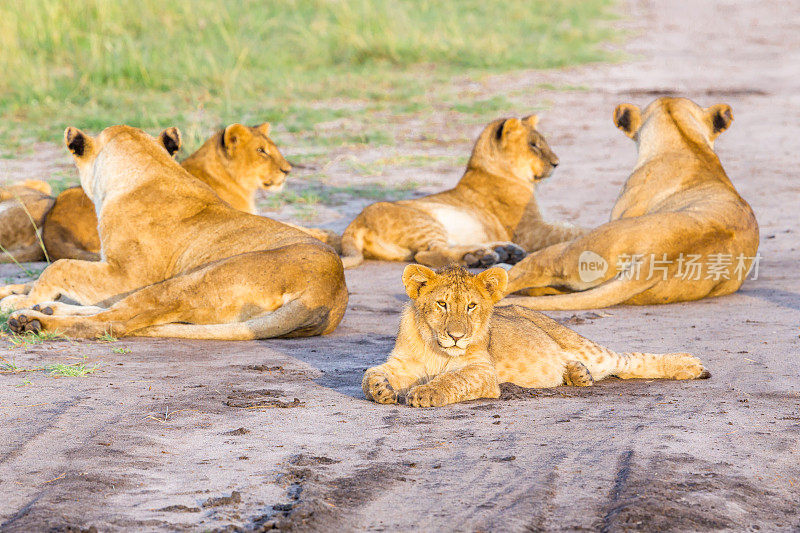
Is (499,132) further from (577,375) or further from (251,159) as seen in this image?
(577,375)

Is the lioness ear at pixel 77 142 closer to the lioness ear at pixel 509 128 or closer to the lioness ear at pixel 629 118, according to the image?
the lioness ear at pixel 509 128

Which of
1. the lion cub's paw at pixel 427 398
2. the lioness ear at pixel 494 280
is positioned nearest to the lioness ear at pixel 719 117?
the lioness ear at pixel 494 280

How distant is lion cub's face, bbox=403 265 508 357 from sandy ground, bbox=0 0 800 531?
27cm

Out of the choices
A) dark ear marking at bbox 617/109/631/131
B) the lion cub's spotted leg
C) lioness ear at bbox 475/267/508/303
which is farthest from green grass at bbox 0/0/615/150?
the lion cub's spotted leg

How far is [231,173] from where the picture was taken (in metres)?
7.71

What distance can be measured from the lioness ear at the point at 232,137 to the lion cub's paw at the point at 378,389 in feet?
12.3

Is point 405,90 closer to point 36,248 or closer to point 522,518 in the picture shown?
point 36,248

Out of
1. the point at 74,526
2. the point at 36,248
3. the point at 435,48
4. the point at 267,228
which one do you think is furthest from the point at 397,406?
the point at 435,48

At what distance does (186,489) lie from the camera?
124 inches

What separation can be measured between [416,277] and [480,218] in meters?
4.24

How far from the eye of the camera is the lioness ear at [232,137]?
7645 millimetres

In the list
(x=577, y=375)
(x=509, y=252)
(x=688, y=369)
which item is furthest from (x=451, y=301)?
(x=509, y=252)

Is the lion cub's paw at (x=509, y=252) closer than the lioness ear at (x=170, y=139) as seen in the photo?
No

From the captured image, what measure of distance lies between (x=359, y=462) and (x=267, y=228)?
2.88 meters
